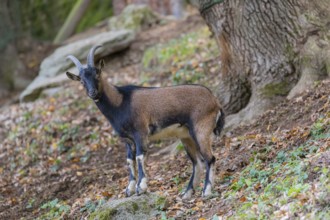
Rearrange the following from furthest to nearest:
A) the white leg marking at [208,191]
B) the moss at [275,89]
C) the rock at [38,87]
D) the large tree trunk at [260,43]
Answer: the rock at [38,87], the moss at [275,89], the large tree trunk at [260,43], the white leg marking at [208,191]

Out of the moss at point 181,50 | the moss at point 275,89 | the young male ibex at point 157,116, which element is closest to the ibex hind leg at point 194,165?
the young male ibex at point 157,116

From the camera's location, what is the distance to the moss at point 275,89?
10.4 meters

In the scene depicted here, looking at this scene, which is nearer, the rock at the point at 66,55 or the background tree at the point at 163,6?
the rock at the point at 66,55

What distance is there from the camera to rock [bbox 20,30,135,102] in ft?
53.9

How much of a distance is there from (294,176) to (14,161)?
24.8 feet

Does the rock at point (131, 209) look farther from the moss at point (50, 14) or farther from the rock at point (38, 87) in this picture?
the moss at point (50, 14)

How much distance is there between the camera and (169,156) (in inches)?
425

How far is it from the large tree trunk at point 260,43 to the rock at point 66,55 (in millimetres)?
6159

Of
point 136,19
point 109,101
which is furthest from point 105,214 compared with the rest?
point 136,19

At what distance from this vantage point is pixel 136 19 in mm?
18625

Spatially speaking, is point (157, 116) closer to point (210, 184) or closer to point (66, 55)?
point (210, 184)

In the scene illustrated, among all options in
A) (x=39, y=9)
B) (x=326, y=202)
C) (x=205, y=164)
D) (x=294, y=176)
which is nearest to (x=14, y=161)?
(x=205, y=164)

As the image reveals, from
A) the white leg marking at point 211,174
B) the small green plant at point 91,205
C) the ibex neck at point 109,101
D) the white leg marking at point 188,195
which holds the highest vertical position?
the ibex neck at point 109,101

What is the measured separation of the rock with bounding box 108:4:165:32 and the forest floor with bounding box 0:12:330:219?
233 cm
